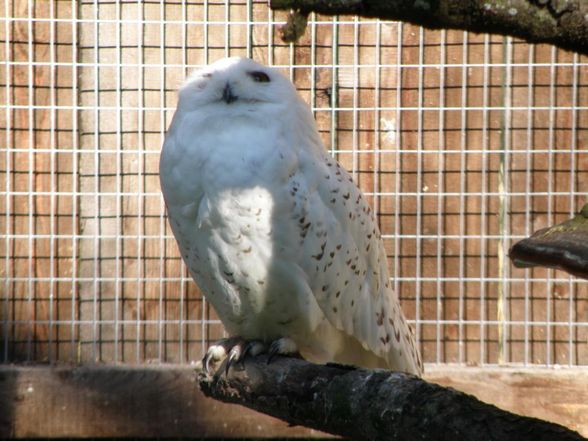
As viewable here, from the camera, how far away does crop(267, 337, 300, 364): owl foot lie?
2919 mm

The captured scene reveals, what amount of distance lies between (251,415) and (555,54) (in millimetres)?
1926

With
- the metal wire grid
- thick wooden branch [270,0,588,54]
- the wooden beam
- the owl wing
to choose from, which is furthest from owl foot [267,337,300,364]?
thick wooden branch [270,0,588,54]

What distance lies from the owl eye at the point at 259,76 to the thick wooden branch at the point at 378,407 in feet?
2.74

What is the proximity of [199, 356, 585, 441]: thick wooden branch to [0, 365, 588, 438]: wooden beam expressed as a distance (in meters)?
1.39

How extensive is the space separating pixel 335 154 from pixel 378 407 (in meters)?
2.33

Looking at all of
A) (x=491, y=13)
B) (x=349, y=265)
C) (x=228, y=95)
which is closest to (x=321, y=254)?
(x=349, y=265)

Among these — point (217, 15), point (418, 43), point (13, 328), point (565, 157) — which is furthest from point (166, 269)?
point (565, 157)

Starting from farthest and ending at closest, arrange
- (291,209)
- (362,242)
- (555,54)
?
(555,54), (362,242), (291,209)

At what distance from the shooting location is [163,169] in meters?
2.85

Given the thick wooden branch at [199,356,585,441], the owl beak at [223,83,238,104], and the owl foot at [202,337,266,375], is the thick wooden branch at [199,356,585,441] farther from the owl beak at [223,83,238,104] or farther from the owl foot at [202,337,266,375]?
the owl beak at [223,83,238,104]

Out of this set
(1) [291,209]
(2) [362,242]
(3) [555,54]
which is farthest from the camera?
(3) [555,54]

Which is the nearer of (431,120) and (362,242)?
(362,242)

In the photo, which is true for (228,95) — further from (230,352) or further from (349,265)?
(230,352)

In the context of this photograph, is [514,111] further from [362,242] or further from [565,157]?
[362,242]
